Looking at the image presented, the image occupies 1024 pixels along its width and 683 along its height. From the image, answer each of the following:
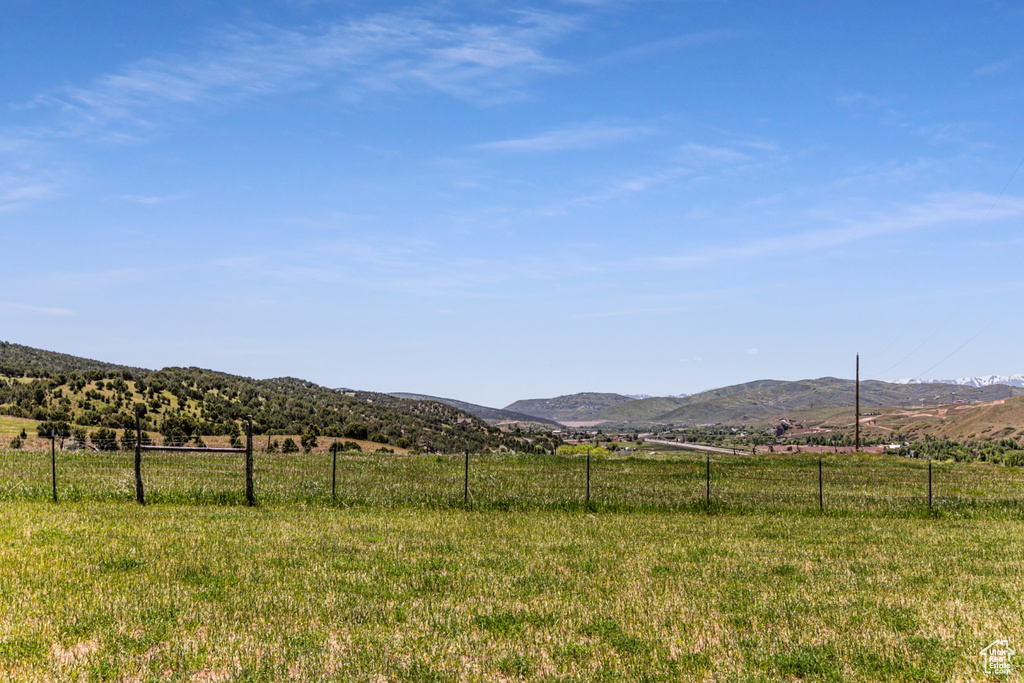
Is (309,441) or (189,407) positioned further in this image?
(189,407)

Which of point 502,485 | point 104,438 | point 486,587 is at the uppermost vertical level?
point 486,587

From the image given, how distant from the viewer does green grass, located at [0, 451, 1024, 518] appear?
27.4 m

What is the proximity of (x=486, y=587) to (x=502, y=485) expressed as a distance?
22.2 m

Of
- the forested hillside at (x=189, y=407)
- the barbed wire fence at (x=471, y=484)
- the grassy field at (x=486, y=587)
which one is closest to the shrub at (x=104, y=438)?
the barbed wire fence at (x=471, y=484)

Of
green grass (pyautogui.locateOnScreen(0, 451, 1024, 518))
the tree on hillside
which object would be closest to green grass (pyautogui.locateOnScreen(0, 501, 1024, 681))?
green grass (pyautogui.locateOnScreen(0, 451, 1024, 518))

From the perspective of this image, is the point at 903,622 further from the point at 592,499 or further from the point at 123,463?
the point at 123,463

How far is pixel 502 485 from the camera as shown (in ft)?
117

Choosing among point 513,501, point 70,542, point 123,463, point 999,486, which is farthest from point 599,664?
point 999,486
